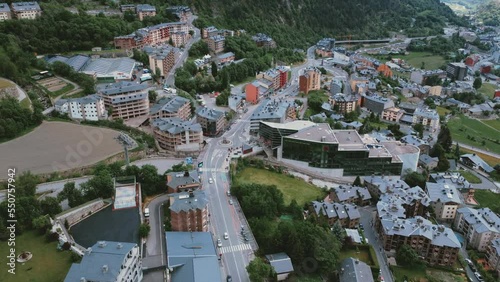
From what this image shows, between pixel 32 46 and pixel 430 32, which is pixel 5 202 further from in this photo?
pixel 430 32

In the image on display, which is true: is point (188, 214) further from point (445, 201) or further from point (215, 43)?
point (215, 43)

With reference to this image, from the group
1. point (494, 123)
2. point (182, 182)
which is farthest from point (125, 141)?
point (494, 123)

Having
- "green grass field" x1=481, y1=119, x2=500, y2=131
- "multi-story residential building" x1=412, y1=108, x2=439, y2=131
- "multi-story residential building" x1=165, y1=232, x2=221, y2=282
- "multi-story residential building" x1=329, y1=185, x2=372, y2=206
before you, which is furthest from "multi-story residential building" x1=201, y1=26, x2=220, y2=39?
"multi-story residential building" x1=165, y1=232, x2=221, y2=282

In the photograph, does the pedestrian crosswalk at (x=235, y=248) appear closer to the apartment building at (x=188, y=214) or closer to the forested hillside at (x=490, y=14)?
the apartment building at (x=188, y=214)

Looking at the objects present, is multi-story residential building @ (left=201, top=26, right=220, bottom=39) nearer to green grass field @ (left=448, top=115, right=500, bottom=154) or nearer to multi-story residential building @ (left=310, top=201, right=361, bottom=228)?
green grass field @ (left=448, top=115, right=500, bottom=154)

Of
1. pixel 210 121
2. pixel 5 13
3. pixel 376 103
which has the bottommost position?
pixel 376 103

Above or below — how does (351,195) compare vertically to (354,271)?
below
